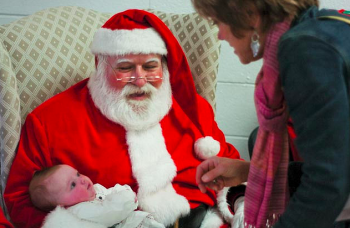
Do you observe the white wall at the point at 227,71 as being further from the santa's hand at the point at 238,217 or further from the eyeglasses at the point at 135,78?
the santa's hand at the point at 238,217

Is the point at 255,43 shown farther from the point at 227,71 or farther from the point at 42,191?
the point at 227,71

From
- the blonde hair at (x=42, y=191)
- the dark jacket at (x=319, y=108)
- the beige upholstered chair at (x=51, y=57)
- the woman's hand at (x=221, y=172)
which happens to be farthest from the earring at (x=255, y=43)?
the beige upholstered chair at (x=51, y=57)

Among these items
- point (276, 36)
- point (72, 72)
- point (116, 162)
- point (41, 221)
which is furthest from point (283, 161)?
point (72, 72)

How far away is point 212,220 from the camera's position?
1.59 meters

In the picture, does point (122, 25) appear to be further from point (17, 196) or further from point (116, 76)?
point (17, 196)

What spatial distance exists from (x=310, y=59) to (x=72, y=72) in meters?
1.19

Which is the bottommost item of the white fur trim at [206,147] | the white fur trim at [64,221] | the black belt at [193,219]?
the black belt at [193,219]

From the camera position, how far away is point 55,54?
173 cm

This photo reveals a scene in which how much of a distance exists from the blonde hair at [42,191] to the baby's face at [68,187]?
2 centimetres

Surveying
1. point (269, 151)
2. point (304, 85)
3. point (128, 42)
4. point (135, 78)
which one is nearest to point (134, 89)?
point (135, 78)

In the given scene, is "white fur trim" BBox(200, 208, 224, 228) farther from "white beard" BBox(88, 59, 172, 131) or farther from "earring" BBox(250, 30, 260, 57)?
"earring" BBox(250, 30, 260, 57)

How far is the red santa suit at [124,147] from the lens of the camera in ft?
4.96

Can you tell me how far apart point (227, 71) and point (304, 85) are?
155cm

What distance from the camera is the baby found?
1360 mm
